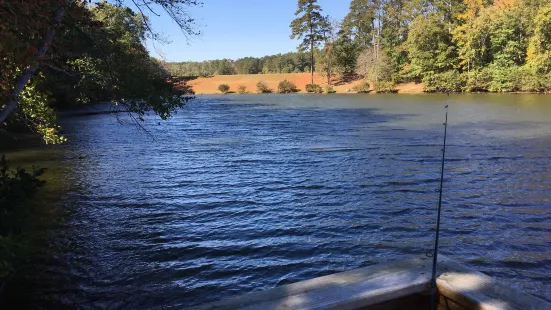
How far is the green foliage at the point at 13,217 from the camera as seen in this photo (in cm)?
395

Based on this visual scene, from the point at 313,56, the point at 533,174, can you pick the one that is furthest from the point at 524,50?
the point at 533,174

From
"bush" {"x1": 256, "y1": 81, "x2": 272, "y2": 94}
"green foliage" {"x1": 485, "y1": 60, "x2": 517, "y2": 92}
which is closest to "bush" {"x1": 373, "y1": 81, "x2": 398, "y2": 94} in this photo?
"green foliage" {"x1": 485, "y1": 60, "x2": 517, "y2": 92}

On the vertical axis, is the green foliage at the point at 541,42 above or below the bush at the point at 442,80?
above

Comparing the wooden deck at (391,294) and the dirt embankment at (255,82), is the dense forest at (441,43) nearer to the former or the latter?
the dirt embankment at (255,82)

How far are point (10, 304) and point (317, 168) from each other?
8727 millimetres

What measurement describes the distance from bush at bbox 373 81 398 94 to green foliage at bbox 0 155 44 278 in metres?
57.0

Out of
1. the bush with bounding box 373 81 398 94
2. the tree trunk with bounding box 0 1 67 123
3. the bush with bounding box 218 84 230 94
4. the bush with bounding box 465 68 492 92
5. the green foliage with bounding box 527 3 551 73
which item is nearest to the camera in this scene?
the tree trunk with bounding box 0 1 67 123

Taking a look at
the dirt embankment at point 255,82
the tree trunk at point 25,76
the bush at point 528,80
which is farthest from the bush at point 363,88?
the tree trunk at point 25,76

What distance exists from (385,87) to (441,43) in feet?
31.1

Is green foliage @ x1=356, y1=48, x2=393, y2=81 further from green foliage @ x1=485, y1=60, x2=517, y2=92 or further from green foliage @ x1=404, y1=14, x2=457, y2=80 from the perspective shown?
green foliage @ x1=485, y1=60, x2=517, y2=92

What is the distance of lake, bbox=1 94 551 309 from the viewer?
575 cm

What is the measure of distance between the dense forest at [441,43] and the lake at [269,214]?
31.6 m

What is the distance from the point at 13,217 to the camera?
203 inches

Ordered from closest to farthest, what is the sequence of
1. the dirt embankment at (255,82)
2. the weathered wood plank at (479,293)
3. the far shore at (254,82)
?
the weathered wood plank at (479,293) → the far shore at (254,82) → the dirt embankment at (255,82)
